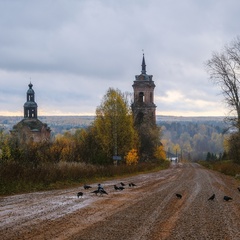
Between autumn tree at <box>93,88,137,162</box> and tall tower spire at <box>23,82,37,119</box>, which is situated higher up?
tall tower spire at <box>23,82,37,119</box>

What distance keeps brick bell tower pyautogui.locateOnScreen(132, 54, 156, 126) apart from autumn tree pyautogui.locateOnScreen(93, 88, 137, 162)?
2554 cm

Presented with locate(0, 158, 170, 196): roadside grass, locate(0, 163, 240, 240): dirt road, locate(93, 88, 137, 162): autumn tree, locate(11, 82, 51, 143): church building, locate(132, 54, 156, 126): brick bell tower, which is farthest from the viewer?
locate(11, 82, 51, 143): church building

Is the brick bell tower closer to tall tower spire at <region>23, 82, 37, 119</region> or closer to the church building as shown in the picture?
the church building

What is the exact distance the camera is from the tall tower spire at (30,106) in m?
104

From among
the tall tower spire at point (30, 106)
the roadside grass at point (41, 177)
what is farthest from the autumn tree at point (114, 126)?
the tall tower spire at point (30, 106)

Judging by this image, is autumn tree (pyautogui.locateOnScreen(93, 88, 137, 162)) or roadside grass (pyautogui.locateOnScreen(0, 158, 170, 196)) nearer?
roadside grass (pyautogui.locateOnScreen(0, 158, 170, 196))

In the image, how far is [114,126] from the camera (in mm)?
51531

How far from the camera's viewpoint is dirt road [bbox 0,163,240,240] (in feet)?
31.0

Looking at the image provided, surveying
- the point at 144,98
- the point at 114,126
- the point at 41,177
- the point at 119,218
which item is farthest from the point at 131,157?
the point at 119,218

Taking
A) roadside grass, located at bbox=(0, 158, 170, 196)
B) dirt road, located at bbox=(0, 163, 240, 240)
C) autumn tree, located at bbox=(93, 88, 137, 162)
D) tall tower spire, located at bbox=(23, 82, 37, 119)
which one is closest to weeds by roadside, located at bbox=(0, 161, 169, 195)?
roadside grass, located at bbox=(0, 158, 170, 196)

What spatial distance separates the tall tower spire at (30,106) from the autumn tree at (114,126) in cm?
5474

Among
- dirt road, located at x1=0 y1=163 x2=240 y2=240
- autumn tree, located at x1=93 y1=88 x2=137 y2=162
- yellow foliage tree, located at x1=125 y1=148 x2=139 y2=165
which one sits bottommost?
yellow foliage tree, located at x1=125 y1=148 x2=139 y2=165

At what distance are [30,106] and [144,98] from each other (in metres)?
33.3

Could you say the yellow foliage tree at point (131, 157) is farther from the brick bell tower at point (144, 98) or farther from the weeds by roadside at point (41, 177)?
the brick bell tower at point (144, 98)
